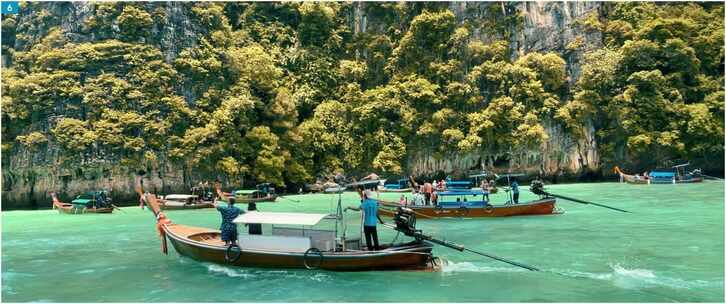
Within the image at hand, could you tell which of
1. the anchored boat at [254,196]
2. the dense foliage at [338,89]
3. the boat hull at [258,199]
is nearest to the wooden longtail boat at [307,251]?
the boat hull at [258,199]

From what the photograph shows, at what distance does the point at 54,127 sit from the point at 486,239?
32.2 m

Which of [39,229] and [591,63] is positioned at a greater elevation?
[591,63]

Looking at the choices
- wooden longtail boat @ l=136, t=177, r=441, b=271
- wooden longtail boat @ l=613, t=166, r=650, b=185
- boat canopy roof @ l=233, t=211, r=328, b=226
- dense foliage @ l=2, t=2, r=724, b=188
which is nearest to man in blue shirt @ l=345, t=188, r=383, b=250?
wooden longtail boat @ l=136, t=177, r=441, b=271

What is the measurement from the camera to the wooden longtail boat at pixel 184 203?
32562 millimetres

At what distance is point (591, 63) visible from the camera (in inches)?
1897

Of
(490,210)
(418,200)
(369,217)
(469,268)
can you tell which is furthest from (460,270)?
Result: (418,200)

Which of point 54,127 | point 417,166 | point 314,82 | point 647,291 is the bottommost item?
point 647,291

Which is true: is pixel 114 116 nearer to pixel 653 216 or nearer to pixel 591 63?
pixel 653 216

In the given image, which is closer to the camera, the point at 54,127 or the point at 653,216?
the point at 653,216

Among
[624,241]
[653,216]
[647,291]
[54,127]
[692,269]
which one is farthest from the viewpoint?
[54,127]

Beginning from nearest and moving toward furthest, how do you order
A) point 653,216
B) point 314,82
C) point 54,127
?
point 653,216 → point 54,127 → point 314,82

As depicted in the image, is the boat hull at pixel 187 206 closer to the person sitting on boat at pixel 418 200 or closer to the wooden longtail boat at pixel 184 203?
the wooden longtail boat at pixel 184 203

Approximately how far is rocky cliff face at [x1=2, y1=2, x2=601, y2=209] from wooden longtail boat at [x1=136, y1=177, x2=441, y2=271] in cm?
2725

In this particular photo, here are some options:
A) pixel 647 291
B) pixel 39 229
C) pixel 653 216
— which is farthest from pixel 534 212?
pixel 39 229
